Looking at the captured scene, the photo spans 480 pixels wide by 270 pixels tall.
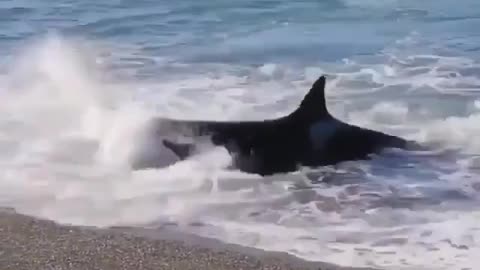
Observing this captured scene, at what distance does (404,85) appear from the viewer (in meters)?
14.3

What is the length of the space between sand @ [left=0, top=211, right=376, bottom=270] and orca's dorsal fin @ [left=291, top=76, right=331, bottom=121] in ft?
8.50

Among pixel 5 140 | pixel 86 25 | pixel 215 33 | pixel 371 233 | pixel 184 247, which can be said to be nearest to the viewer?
pixel 184 247

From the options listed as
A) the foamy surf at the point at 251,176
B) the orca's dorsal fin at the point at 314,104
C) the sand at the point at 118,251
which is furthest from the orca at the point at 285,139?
the sand at the point at 118,251

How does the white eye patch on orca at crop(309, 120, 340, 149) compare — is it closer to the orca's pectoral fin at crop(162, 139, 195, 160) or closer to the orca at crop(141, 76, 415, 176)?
the orca at crop(141, 76, 415, 176)

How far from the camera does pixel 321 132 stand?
9.93m

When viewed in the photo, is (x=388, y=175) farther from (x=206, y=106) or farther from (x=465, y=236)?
(x=206, y=106)

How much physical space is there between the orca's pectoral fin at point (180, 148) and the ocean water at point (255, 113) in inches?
4.5

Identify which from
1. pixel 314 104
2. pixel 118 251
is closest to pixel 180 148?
pixel 314 104

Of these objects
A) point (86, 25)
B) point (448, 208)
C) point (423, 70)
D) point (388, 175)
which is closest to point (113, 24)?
point (86, 25)

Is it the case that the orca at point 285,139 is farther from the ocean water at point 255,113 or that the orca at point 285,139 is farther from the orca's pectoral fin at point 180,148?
the ocean water at point 255,113

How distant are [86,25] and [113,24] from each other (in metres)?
0.57

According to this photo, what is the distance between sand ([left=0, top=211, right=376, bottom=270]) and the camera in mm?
6504

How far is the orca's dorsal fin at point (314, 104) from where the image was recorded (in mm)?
9703

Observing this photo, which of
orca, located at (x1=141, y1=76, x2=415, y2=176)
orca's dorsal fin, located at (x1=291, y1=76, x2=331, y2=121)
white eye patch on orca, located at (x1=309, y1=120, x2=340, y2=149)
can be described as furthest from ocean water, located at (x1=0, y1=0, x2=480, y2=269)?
orca's dorsal fin, located at (x1=291, y1=76, x2=331, y2=121)
